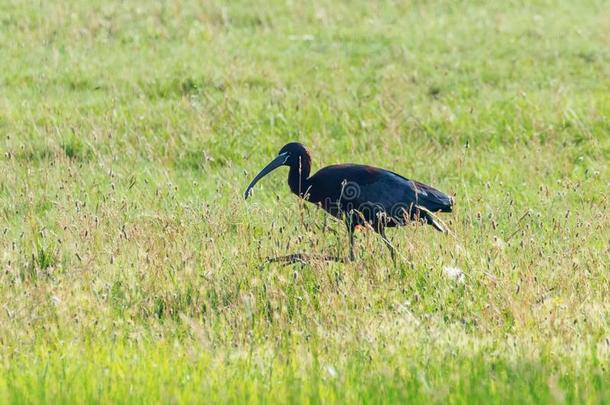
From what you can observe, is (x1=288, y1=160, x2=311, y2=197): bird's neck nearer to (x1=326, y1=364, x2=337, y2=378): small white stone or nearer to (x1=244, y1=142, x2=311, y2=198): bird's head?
(x1=244, y1=142, x2=311, y2=198): bird's head

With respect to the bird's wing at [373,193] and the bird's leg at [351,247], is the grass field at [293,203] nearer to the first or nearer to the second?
the bird's leg at [351,247]

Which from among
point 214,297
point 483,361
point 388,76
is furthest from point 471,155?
point 483,361

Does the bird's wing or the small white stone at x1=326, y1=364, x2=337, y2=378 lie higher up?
the small white stone at x1=326, y1=364, x2=337, y2=378

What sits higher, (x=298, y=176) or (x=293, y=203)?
(x=298, y=176)

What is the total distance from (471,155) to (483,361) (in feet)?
19.8

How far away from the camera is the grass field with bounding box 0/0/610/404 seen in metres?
6.10

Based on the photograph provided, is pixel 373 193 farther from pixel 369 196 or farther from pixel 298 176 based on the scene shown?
pixel 298 176

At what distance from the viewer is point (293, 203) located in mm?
10055

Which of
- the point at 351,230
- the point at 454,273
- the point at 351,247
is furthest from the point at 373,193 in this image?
the point at 454,273

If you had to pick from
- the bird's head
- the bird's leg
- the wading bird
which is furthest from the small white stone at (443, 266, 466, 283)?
the bird's head

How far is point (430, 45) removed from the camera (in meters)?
15.8

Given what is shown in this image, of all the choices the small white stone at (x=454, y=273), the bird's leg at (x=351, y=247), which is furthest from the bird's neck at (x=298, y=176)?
the small white stone at (x=454, y=273)

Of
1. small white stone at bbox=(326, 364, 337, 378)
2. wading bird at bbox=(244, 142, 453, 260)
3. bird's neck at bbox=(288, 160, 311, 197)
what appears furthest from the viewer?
bird's neck at bbox=(288, 160, 311, 197)

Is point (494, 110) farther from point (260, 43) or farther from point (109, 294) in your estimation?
point (109, 294)
